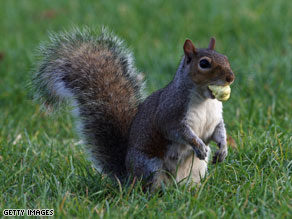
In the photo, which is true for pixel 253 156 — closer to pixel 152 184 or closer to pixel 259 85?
pixel 152 184

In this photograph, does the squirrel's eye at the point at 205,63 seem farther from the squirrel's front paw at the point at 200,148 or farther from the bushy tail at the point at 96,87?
the bushy tail at the point at 96,87

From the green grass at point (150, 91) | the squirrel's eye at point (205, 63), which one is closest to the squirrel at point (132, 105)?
the squirrel's eye at point (205, 63)

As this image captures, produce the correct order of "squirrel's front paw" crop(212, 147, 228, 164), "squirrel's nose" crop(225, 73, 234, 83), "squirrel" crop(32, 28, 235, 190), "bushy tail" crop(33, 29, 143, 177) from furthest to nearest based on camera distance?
"bushy tail" crop(33, 29, 143, 177) < "squirrel's front paw" crop(212, 147, 228, 164) < "squirrel" crop(32, 28, 235, 190) < "squirrel's nose" crop(225, 73, 234, 83)

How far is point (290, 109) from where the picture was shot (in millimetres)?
3473

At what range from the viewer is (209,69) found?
2219 mm

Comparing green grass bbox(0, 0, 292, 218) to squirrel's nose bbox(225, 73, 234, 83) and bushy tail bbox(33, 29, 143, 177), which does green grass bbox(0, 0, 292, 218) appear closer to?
bushy tail bbox(33, 29, 143, 177)

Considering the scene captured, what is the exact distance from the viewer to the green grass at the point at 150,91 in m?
2.21

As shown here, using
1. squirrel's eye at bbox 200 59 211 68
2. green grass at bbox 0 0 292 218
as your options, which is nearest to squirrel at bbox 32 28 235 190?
squirrel's eye at bbox 200 59 211 68

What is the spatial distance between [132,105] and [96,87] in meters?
0.21

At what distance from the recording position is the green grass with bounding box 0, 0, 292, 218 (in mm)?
2207

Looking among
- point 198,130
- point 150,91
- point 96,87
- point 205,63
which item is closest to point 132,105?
point 96,87

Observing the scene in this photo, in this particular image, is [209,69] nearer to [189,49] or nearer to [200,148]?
[189,49]

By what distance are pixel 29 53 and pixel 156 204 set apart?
2862 millimetres

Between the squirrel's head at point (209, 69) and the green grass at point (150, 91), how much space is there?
0.43 m
